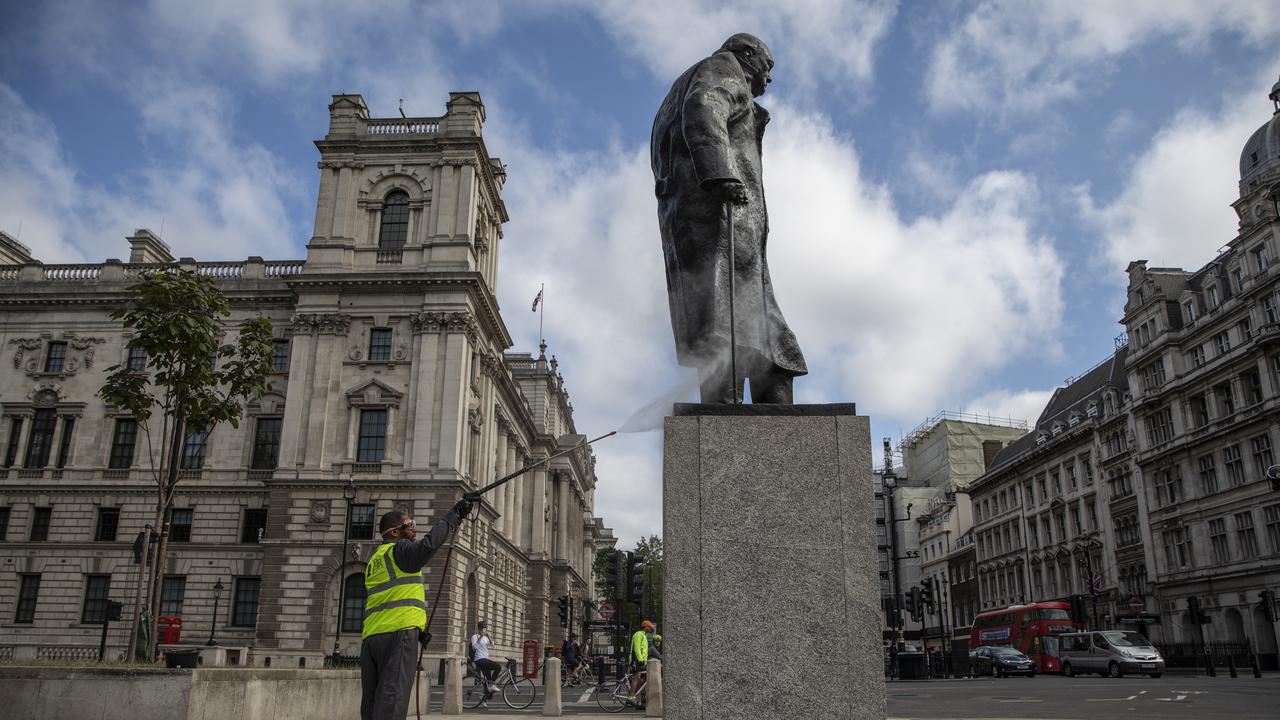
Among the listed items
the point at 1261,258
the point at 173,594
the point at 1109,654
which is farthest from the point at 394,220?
the point at 1261,258

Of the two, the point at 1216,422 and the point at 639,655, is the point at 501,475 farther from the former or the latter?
the point at 1216,422

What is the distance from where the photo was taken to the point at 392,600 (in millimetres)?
6016

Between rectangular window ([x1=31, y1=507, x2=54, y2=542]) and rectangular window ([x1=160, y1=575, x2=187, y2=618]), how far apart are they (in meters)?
6.72

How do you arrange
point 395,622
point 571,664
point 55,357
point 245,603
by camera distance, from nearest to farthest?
point 395,622 → point 571,664 → point 245,603 → point 55,357

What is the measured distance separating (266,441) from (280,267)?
359 inches

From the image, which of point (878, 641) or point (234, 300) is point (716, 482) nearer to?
point (878, 641)

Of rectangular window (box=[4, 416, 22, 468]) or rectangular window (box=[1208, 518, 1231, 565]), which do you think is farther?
rectangular window (box=[1208, 518, 1231, 565])

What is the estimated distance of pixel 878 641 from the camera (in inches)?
193

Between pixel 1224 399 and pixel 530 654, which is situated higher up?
pixel 1224 399

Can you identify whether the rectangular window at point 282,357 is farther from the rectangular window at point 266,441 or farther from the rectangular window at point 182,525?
the rectangular window at point 182,525

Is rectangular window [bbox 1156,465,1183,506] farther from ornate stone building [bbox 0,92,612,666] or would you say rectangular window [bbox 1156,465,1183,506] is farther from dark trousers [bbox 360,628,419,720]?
dark trousers [bbox 360,628,419,720]

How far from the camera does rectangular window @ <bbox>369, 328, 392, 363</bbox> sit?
1638 inches

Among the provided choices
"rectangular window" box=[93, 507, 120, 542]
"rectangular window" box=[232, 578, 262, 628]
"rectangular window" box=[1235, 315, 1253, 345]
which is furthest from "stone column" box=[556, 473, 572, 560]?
"rectangular window" box=[1235, 315, 1253, 345]

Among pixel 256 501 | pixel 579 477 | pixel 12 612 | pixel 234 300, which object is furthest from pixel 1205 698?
pixel 579 477
